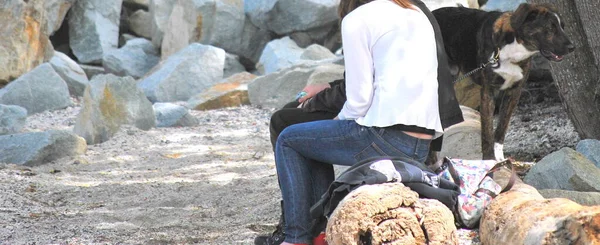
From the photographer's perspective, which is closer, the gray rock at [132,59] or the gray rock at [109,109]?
the gray rock at [109,109]

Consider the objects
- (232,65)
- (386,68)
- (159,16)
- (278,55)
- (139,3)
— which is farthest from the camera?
(139,3)

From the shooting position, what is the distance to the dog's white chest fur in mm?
6496

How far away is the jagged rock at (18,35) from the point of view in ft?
41.0

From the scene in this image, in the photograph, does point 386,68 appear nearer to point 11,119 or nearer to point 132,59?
point 11,119

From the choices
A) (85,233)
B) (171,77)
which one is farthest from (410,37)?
(171,77)

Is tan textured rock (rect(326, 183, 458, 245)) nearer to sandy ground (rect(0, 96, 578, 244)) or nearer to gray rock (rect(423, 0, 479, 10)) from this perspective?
sandy ground (rect(0, 96, 578, 244))

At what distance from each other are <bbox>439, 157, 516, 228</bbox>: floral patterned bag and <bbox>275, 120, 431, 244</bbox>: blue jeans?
168 millimetres

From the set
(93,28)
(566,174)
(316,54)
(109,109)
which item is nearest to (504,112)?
(566,174)

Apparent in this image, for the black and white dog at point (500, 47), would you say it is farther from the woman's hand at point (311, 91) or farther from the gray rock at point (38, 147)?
the gray rock at point (38, 147)

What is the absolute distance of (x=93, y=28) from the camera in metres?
16.7

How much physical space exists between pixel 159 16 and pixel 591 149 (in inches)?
451

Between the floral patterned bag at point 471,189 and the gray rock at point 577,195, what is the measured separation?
739mm

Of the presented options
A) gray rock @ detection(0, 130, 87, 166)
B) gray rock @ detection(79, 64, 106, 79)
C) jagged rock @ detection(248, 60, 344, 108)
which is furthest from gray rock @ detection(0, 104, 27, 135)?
gray rock @ detection(79, 64, 106, 79)

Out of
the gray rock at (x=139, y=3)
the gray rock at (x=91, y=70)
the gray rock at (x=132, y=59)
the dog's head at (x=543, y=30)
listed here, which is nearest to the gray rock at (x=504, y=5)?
the dog's head at (x=543, y=30)
